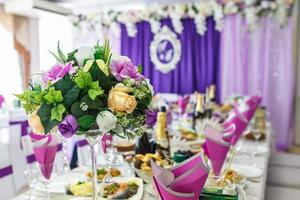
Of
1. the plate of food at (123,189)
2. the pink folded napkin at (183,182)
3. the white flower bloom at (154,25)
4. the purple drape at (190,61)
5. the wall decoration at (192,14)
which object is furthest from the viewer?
the white flower bloom at (154,25)

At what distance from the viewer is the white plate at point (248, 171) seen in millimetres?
1642

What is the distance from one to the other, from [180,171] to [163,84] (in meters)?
4.11

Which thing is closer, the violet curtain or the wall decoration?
the wall decoration

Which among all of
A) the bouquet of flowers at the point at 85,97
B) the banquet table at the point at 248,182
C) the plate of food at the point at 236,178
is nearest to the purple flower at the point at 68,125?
the bouquet of flowers at the point at 85,97

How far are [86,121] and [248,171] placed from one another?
99 centimetres

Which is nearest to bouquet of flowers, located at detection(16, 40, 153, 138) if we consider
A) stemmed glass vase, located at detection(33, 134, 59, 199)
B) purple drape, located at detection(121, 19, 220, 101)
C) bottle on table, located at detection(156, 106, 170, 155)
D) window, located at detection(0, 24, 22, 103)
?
stemmed glass vase, located at detection(33, 134, 59, 199)

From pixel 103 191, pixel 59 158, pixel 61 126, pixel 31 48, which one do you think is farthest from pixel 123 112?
pixel 31 48

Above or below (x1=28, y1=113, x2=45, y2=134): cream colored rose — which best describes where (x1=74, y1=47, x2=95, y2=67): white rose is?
above

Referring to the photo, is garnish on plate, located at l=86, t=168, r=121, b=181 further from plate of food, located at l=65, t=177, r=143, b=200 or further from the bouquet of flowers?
the bouquet of flowers

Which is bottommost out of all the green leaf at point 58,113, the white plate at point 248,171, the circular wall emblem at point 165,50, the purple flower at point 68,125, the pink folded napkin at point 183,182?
the white plate at point 248,171

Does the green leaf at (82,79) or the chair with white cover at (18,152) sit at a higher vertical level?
the green leaf at (82,79)

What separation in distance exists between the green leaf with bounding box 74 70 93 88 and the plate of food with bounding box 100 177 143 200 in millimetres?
522

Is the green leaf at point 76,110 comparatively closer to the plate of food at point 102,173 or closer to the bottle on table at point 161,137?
the plate of food at point 102,173

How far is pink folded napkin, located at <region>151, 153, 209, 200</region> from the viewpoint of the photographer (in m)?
1.03
